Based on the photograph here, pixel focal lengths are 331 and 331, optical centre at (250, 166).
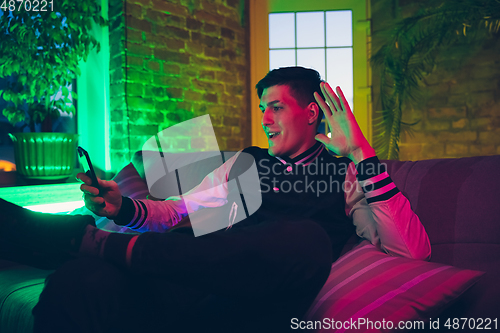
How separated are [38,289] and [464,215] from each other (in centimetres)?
140

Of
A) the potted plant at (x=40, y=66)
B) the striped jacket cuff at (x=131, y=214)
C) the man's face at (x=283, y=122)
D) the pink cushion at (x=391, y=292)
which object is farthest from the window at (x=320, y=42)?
the pink cushion at (x=391, y=292)

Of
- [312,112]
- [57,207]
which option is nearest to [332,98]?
[312,112]

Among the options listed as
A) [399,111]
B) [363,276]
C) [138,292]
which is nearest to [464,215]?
[363,276]

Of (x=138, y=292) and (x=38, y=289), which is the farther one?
(x=38, y=289)

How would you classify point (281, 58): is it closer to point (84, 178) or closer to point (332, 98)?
point (332, 98)

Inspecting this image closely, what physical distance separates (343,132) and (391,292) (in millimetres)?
570

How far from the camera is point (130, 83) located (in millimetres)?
2467

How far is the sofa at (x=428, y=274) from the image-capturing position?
785mm

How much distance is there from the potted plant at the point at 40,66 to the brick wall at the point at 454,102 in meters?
2.44

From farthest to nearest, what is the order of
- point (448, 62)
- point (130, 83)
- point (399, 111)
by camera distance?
point (448, 62)
point (399, 111)
point (130, 83)

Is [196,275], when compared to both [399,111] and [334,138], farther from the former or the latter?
[399,111]

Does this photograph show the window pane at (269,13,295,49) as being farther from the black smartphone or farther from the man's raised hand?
the black smartphone

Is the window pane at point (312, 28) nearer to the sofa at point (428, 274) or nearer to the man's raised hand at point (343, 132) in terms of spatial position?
the man's raised hand at point (343, 132)

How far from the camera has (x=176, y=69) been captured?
2686 mm
